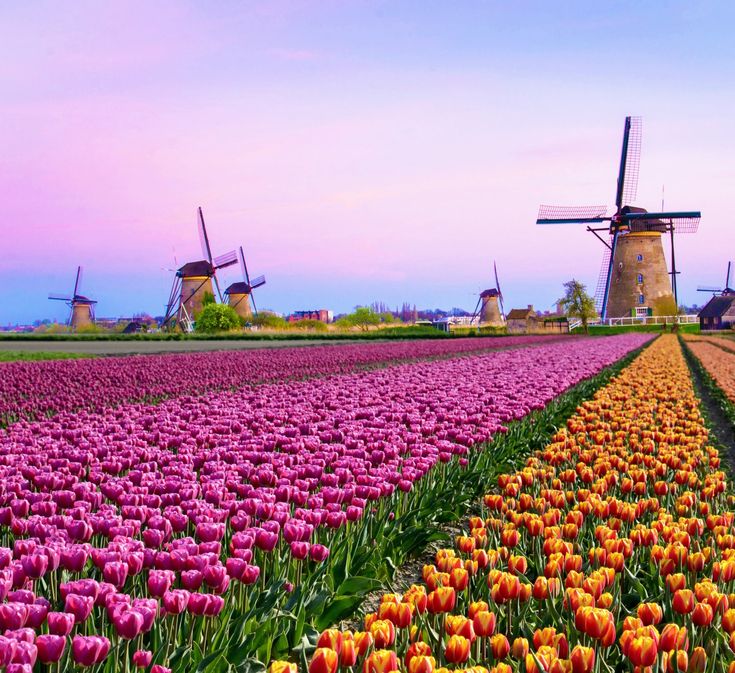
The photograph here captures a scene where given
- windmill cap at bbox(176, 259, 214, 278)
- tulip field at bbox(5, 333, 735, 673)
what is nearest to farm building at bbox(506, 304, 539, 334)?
windmill cap at bbox(176, 259, 214, 278)

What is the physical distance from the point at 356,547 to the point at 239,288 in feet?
234

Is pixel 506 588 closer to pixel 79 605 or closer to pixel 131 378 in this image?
pixel 79 605

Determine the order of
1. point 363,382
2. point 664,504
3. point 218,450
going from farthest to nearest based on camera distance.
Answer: point 363,382 < point 218,450 < point 664,504

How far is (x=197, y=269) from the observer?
67562 millimetres

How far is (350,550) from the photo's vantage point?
3463 mm

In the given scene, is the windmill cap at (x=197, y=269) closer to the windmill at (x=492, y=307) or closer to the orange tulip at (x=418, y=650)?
the windmill at (x=492, y=307)

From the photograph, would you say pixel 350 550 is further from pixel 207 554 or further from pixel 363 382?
pixel 363 382

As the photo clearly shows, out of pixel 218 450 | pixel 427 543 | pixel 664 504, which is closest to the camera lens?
pixel 427 543

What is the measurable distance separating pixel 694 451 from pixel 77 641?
5.61 metres

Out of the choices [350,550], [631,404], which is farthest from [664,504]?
[631,404]

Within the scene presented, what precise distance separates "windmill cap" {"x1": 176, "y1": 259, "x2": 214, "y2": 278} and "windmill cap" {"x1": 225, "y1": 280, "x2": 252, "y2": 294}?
19.6 ft

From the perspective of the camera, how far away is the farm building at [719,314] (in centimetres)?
8081

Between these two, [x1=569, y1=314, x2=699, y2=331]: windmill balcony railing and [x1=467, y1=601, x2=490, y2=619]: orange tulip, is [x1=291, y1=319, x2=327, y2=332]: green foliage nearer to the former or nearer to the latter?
[x1=569, y1=314, x2=699, y2=331]: windmill balcony railing

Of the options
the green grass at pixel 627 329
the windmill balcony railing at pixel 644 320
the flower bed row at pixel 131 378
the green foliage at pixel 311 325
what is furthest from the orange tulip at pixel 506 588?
the windmill balcony railing at pixel 644 320
